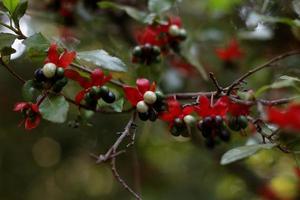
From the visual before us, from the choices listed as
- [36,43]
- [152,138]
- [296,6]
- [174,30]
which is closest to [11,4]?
[36,43]

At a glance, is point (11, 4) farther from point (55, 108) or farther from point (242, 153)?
point (242, 153)

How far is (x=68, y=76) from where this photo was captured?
1153mm

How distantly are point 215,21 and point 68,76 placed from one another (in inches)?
48.3

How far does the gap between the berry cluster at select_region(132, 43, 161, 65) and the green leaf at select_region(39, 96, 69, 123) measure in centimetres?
40

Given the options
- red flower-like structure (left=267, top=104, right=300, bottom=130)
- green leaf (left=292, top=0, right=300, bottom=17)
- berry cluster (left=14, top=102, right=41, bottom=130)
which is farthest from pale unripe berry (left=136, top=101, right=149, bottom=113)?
green leaf (left=292, top=0, right=300, bottom=17)

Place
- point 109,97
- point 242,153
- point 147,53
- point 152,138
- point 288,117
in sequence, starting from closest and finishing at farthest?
point 288,117, point 242,153, point 109,97, point 147,53, point 152,138

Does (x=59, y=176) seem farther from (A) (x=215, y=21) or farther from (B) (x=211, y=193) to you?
(A) (x=215, y=21)

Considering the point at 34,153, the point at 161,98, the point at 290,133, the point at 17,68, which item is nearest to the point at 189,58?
the point at 161,98

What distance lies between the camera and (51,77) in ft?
3.49

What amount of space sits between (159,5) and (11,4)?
1.60 feet

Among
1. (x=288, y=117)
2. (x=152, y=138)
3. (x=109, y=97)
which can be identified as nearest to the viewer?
(x=288, y=117)

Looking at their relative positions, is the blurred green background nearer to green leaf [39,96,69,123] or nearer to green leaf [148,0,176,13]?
green leaf [148,0,176,13]

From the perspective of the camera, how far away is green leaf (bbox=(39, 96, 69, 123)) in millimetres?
1010

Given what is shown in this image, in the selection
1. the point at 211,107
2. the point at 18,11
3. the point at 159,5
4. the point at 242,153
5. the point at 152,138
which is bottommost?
the point at 242,153
